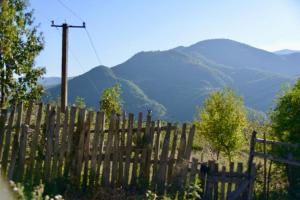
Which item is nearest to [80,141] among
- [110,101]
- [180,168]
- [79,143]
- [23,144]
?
[79,143]

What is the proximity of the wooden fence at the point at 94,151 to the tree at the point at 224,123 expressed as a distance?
23.0 feet

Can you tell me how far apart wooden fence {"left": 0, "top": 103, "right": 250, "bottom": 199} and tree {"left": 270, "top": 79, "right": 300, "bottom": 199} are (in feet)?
3.32

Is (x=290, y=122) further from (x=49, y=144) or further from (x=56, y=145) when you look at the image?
(x=49, y=144)

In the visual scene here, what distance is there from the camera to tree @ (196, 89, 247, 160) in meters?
17.1

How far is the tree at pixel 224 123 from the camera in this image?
17.1 m

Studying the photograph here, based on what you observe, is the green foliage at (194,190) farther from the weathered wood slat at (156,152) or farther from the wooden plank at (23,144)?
the wooden plank at (23,144)

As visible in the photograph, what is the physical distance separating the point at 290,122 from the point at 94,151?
424 cm

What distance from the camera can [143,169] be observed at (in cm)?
1004

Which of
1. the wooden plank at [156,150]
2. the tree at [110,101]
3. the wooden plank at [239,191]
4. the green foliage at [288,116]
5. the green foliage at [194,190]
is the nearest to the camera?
the green foliage at [194,190]

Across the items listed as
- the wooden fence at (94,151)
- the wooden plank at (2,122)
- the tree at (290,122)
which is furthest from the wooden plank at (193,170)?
the wooden plank at (2,122)

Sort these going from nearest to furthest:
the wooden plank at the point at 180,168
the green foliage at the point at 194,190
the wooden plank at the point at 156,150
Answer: the green foliage at the point at 194,190 → the wooden plank at the point at 180,168 → the wooden plank at the point at 156,150

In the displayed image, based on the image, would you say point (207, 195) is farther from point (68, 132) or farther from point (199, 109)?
point (199, 109)

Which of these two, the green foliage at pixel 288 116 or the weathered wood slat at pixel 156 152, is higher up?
the green foliage at pixel 288 116

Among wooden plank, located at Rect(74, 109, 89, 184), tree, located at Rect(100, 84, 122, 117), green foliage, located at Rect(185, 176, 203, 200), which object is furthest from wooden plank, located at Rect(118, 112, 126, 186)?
tree, located at Rect(100, 84, 122, 117)
